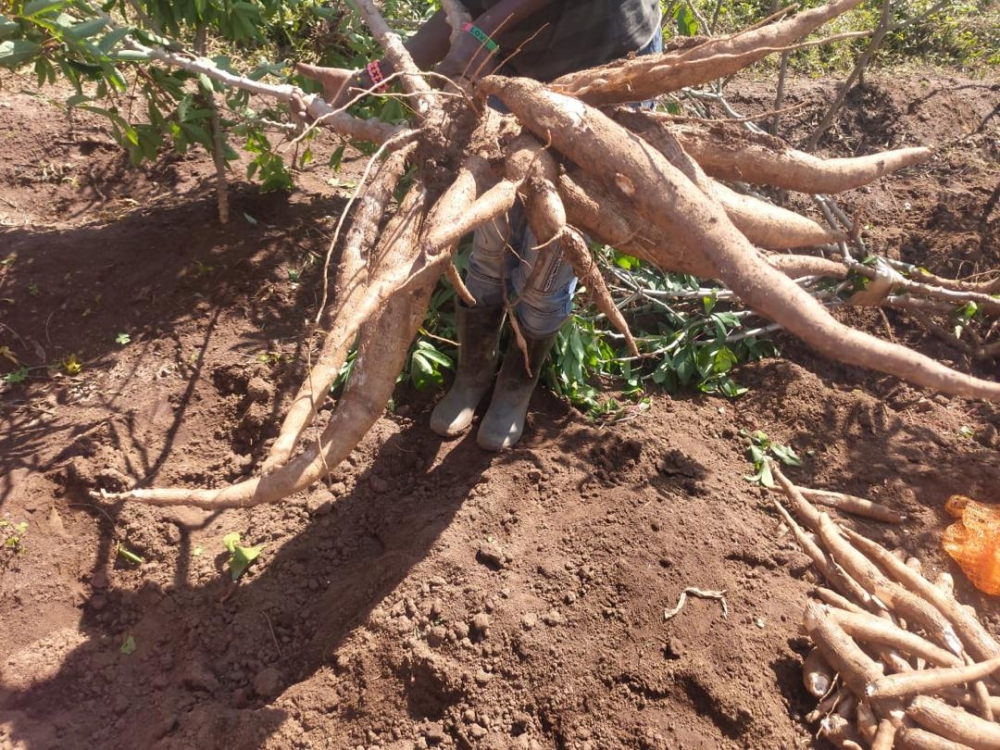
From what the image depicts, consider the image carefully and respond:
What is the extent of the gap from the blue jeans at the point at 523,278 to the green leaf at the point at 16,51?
51.6 inches

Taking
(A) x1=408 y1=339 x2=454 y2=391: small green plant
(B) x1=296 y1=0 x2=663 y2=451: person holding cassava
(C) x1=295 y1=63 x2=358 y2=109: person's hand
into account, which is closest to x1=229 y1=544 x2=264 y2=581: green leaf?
(B) x1=296 y1=0 x2=663 y2=451: person holding cassava

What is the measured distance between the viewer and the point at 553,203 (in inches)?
52.5

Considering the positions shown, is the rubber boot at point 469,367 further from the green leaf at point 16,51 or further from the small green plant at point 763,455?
the green leaf at point 16,51

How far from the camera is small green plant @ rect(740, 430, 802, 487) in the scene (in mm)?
2223

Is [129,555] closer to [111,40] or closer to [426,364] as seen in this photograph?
[426,364]

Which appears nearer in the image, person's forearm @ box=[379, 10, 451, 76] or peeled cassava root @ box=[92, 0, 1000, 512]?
peeled cassava root @ box=[92, 0, 1000, 512]

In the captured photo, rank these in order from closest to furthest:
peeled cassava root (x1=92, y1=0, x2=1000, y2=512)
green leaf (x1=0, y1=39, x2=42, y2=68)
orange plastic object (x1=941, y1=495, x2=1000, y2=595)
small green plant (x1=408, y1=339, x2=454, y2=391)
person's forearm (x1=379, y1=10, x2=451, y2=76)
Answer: peeled cassava root (x1=92, y1=0, x2=1000, y2=512) < green leaf (x1=0, y1=39, x2=42, y2=68) < person's forearm (x1=379, y1=10, x2=451, y2=76) < orange plastic object (x1=941, y1=495, x2=1000, y2=595) < small green plant (x1=408, y1=339, x2=454, y2=391)

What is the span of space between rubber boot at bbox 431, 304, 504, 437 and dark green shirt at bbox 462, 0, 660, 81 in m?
0.77

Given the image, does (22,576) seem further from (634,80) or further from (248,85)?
(634,80)

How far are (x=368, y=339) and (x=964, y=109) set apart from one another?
436 centimetres

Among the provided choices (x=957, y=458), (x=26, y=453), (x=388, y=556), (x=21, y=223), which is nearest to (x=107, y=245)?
(x=21, y=223)

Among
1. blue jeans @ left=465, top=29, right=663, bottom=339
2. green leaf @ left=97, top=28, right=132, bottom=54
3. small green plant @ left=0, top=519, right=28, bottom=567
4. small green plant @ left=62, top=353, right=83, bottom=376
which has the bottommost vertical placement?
small green plant @ left=0, top=519, right=28, bottom=567

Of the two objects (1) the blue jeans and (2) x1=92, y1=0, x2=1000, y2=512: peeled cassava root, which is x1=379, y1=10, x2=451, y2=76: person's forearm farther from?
(1) the blue jeans

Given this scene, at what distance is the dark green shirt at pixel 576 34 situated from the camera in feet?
5.60
